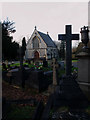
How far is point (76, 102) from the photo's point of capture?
3.64m

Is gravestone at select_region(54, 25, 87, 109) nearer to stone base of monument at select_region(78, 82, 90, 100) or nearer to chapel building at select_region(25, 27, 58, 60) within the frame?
stone base of monument at select_region(78, 82, 90, 100)

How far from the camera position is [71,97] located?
3.71m

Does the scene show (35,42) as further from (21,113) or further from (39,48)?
(21,113)

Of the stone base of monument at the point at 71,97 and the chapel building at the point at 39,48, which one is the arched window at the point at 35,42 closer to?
the chapel building at the point at 39,48

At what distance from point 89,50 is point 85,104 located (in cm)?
215

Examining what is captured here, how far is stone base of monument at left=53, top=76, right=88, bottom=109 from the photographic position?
3625 millimetres

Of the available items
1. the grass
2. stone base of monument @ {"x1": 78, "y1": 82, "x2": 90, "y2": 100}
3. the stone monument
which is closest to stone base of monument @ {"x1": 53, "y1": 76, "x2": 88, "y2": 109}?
stone base of monument @ {"x1": 78, "y1": 82, "x2": 90, "y2": 100}

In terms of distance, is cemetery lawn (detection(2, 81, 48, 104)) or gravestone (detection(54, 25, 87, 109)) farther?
cemetery lawn (detection(2, 81, 48, 104))

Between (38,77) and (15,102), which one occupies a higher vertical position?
(38,77)

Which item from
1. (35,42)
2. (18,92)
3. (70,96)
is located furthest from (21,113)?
(35,42)

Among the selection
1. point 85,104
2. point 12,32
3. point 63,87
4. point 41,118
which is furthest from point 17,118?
point 12,32

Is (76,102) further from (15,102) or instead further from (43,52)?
(43,52)

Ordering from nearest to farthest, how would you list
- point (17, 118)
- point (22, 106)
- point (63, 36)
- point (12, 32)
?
point (17, 118) < point (22, 106) < point (63, 36) < point (12, 32)

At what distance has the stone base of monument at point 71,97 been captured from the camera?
3.62 metres
